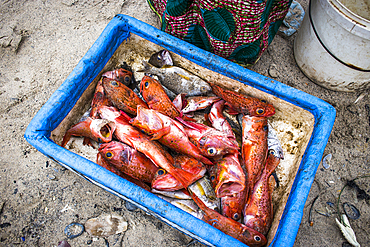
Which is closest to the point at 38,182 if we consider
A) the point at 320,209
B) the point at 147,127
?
the point at 147,127

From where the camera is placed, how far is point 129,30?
9.02 feet

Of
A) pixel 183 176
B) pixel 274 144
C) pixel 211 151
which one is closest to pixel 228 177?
pixel 211 151

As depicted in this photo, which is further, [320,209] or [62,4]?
[62,4]

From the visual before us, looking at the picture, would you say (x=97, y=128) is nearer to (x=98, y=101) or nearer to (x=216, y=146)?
(x=98, y=101)

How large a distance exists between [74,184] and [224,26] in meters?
2.50

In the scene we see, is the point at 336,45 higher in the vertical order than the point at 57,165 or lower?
higher

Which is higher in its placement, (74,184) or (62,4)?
(62,4)

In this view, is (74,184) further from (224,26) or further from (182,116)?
(224,26)

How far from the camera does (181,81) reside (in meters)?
2.62

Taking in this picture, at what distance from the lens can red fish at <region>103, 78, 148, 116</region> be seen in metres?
2.33

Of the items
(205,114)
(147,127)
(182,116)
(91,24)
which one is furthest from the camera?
(91,24)

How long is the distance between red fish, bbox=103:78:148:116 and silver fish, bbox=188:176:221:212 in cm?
100

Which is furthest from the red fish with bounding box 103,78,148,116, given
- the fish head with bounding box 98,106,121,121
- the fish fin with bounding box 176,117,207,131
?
the fish fin with bounding box 176,117,207,131

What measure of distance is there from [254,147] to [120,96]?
147 cm
